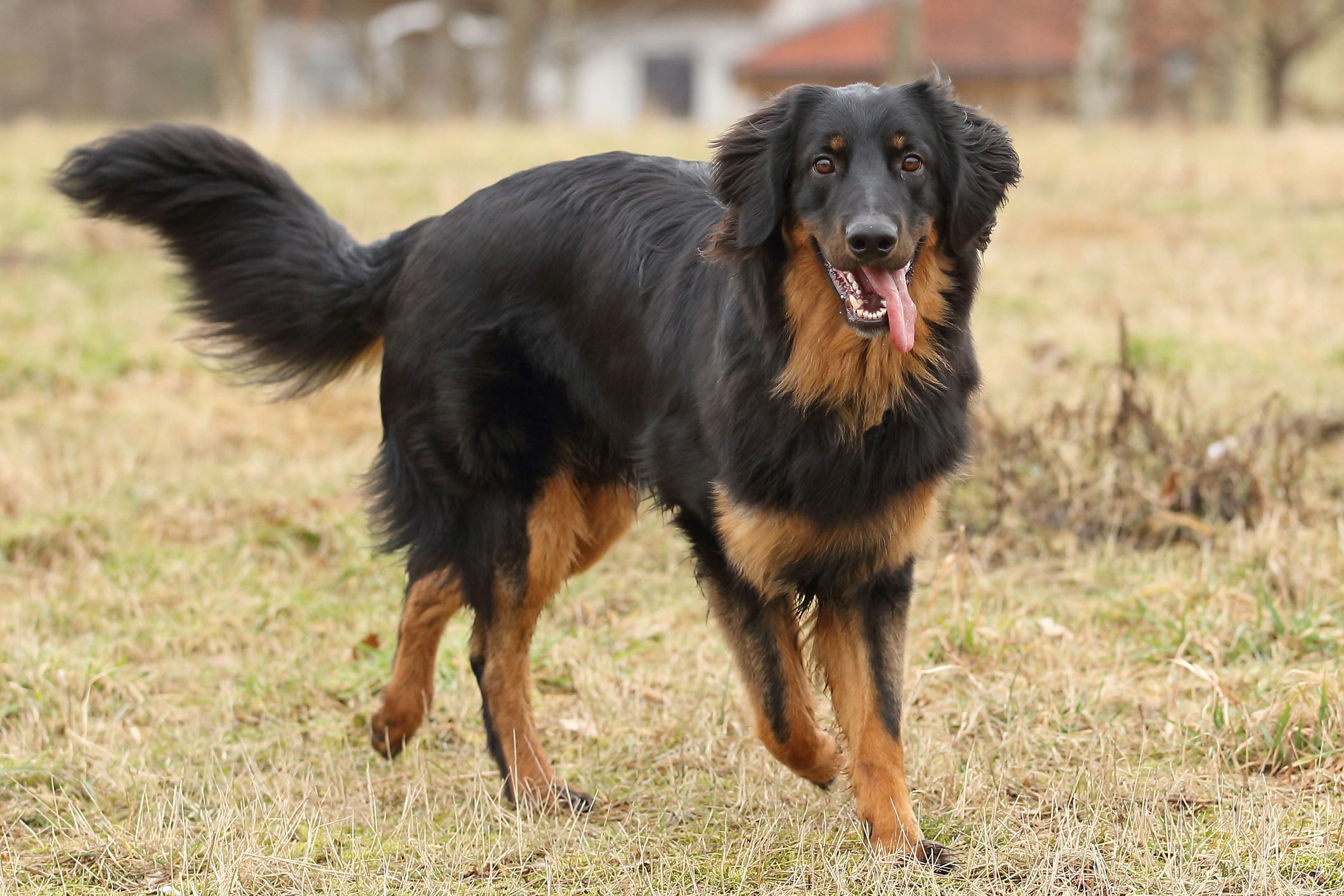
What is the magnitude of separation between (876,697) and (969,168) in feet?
4.31

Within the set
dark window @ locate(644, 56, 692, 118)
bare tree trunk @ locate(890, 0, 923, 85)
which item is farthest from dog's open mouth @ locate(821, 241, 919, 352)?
dark window @ locate(644, 56, 692, 118)

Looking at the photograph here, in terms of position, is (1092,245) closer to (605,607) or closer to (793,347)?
(605,607)

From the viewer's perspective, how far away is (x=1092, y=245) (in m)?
11.9

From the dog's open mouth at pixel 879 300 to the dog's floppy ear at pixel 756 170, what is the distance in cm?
20

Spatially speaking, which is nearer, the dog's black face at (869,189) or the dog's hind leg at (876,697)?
the dog's black face at (869,189)

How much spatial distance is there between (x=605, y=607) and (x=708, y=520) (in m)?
1.84

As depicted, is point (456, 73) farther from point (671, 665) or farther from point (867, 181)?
point (867, 181)

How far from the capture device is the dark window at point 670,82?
4100 cm

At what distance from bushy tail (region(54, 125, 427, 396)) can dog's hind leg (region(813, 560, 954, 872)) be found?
188 cm

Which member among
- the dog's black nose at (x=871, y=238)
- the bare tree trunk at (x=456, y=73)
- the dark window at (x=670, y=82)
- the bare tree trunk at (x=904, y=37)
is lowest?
the dark window at (x=670, y=82)

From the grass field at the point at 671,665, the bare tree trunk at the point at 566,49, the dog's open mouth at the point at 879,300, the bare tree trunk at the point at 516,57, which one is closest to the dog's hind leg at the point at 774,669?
the grass field at the point at 671,665

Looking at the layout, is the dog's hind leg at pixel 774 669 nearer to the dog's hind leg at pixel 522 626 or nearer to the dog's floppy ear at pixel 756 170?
the dog's hind leg at pixel 522 626

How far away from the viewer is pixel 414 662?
4449 millimetres

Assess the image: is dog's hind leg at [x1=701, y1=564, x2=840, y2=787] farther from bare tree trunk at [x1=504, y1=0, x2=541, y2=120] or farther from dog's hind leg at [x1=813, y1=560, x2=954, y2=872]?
bare tree trunk at [x1=504, y1=0, x2=541, y2=120]
